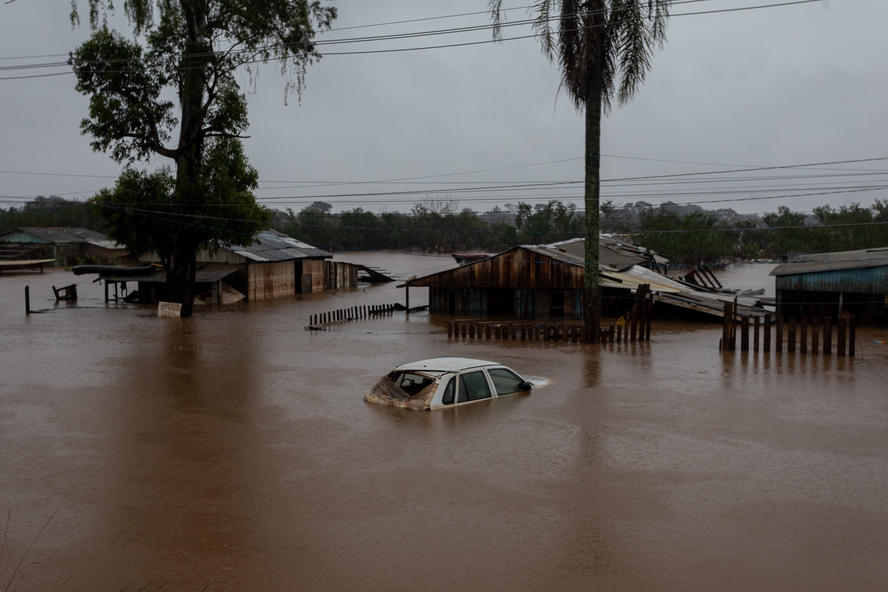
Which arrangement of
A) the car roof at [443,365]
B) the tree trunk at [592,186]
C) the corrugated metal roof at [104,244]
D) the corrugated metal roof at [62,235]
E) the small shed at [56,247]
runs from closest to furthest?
the car roof at [443,365]
the tree trunk at [592,186]
the small shed at [56,247]
the corrugated metal roof at [62,235]
the corrugated metal roof at [104,244]

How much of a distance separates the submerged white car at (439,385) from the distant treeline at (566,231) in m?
61.3

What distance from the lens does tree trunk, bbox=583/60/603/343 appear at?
2581 cm

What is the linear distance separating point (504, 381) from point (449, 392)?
1833mm

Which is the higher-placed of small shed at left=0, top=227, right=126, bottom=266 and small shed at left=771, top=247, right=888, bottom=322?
small shed at left=0, top=227, right=126, bottom=266

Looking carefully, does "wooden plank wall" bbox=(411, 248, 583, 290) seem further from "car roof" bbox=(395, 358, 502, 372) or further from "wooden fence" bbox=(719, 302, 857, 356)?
"car roof" bbox=(395, 358, 502, 372)

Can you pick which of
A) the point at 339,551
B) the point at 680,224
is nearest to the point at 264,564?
the point at 339,551

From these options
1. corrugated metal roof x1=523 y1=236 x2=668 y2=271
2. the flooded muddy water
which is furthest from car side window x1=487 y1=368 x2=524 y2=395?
corrugated metal roof x1=523 y1=236 x2=668 y2=271

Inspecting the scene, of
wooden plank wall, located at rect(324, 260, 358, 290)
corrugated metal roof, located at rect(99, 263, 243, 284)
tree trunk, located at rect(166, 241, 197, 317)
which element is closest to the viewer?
tree trunk, located at rect(166, 241, 197, 317)

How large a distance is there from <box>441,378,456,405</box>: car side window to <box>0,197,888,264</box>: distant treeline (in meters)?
62.2

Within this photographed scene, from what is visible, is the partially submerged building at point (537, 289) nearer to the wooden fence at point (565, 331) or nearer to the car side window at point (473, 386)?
the wooden fence at point (565, 331)

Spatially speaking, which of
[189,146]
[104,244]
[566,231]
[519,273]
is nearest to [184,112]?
[189,146]

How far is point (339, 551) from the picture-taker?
26.8 feet

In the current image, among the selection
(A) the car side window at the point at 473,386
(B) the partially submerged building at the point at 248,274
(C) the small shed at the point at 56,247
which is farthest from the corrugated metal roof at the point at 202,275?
(C) the small shed at the point at 56,247

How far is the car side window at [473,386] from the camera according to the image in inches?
575
